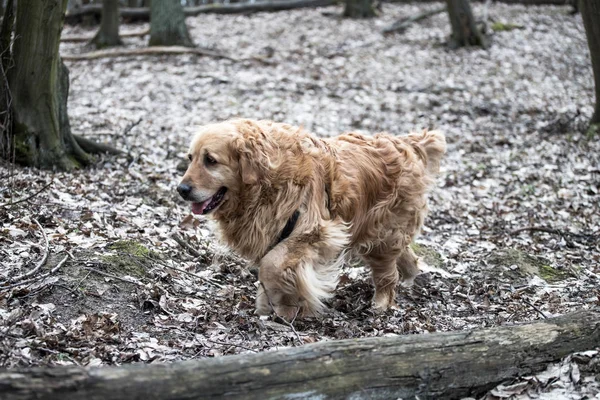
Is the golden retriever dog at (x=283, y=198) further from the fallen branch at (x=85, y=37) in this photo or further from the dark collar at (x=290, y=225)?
the fallen branch at (x=85, y=37)

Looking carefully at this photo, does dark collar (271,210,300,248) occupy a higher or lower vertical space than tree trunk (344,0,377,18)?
lower

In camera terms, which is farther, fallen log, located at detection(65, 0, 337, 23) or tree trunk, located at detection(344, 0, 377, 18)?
fallen log, located at detection(65, 0, 337, 23)

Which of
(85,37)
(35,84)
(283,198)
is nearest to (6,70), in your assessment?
(35,84)

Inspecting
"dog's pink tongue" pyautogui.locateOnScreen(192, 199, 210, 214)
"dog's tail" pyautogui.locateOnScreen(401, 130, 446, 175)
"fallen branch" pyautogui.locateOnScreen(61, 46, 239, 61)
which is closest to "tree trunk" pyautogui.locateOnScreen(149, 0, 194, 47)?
"fallen branch" pyautogui.locateOnScreen(61, 46, 239, 61)

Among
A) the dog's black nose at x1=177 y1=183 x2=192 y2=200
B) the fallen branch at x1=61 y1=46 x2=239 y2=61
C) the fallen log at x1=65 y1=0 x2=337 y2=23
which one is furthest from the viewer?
the fallen log at x1=65 y1=0 x2=337 y2=23

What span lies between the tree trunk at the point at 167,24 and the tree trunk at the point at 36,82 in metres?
9.47

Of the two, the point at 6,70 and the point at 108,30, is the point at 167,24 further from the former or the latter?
the point at 6,70

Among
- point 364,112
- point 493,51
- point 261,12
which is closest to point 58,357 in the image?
point 364,112

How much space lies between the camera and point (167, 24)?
57.2 feet

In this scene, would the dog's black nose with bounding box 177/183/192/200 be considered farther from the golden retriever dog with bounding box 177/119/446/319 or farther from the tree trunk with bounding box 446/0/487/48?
the tree trunk with bounding box 446/0/487/48

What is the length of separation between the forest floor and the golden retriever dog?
0.40m

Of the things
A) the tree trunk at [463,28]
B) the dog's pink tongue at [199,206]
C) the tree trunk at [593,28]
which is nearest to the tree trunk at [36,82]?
the dog's pink tongue at [199,206]

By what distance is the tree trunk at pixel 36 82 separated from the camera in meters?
7.77

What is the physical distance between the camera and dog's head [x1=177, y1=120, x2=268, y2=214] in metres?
5.50
